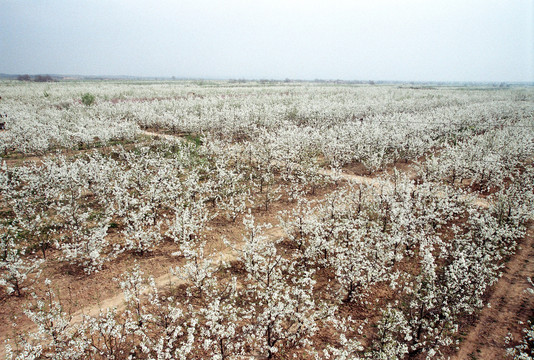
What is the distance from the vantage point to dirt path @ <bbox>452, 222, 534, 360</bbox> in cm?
754

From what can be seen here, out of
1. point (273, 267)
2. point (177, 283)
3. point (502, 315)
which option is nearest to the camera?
point (273, 267)

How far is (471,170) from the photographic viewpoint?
18.2 metres

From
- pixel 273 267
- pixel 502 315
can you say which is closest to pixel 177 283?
pixel 273 267

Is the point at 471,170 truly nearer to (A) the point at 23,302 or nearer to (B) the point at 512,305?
(B) the point at 512,305

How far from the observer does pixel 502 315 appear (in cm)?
870

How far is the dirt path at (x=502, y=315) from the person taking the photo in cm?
754

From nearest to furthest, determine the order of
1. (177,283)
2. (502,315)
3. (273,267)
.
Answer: (273,267) < (502,315) < (177,283)

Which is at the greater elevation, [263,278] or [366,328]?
[263,278]

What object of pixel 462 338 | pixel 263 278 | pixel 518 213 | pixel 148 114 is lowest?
pixel 462 338

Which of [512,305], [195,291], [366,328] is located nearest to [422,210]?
[512,305]

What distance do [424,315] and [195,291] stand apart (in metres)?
7.20

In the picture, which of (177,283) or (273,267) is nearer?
(273,267)

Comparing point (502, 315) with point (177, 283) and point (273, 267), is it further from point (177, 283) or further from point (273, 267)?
point (177, 283)

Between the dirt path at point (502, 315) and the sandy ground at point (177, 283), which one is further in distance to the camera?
the sandy ground at point (177, 283)
